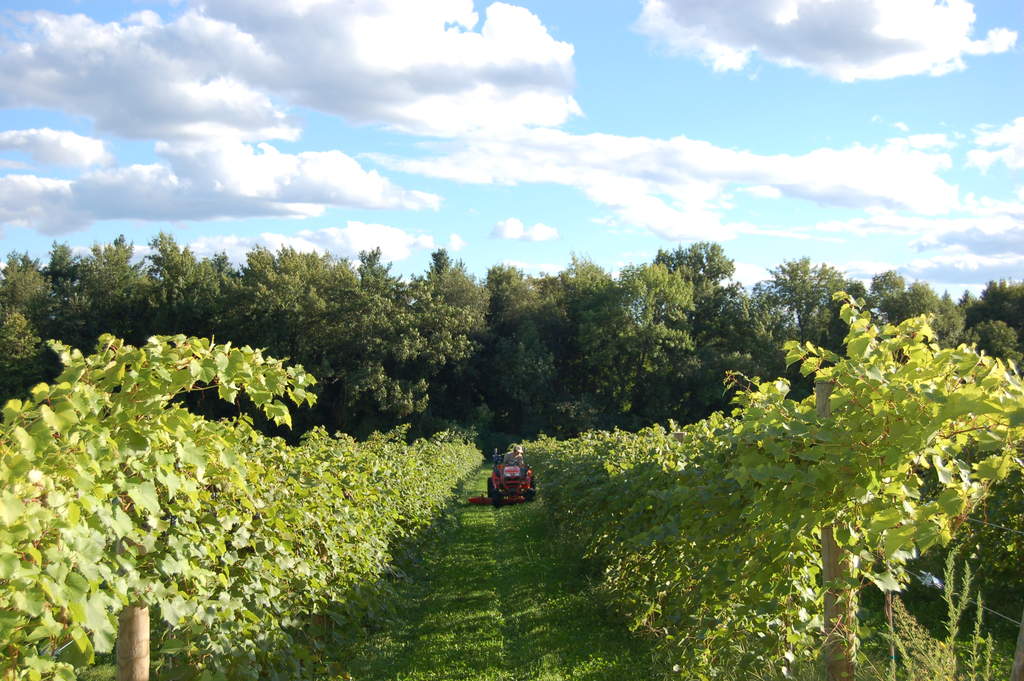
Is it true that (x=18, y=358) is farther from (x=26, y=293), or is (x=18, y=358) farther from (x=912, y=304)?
(x=912, y=304)

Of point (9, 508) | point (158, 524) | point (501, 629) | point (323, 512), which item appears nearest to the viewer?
point (9, 508)

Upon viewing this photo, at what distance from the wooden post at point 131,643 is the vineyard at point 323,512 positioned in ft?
0.09

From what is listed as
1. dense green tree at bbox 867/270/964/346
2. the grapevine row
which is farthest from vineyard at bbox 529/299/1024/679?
dense green tree at bbox 867/270/964/346

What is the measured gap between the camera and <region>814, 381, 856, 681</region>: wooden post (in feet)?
11.8

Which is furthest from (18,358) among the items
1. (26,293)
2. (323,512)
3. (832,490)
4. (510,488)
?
(832,490)

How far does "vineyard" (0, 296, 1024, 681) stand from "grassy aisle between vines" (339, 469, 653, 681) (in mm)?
1097

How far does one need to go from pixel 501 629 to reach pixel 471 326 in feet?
126

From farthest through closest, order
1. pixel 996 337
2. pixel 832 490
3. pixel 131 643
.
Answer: pixel 996 337, pixel 832 490, pixel 131 643

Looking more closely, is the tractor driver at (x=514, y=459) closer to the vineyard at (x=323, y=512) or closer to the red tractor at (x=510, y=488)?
the red tractor at (x=510, y=488)

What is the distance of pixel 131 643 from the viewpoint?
3.19 m

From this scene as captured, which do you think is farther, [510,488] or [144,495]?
[510,488]

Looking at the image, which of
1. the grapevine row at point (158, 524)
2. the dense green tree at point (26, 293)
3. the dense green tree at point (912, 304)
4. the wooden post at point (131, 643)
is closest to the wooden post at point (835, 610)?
the grapevine row at point (158, 524)

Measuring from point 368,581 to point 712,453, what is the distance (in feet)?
10.7

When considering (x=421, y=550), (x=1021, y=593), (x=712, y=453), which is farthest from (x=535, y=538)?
(x=712, y=453)
